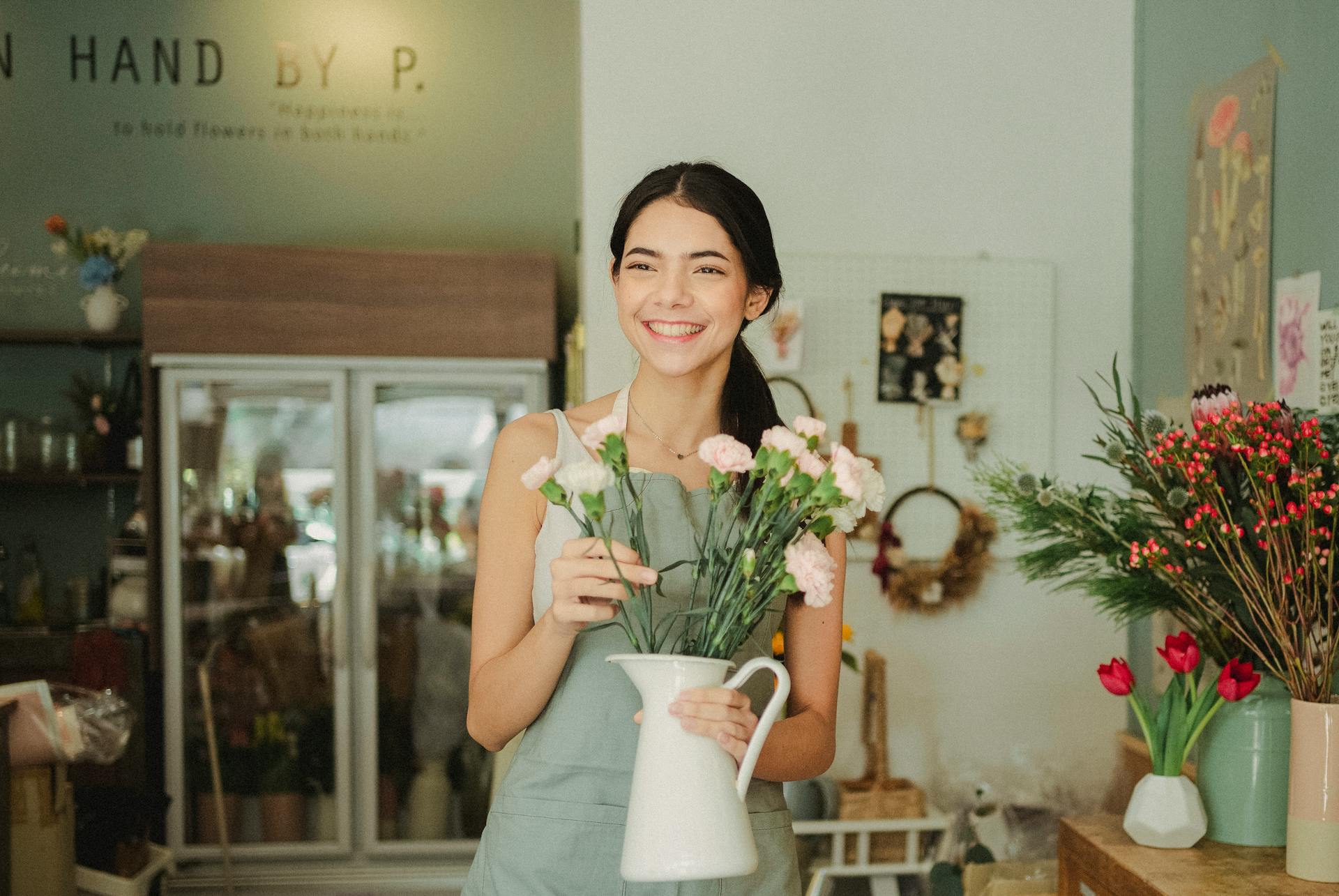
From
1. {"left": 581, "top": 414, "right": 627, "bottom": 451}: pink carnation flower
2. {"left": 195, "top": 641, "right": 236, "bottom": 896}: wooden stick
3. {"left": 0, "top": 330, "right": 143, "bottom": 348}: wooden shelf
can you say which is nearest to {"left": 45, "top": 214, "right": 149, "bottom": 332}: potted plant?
{"left": 0, "top": 330, "right": 143, "bottom": 348}: wooden shelf

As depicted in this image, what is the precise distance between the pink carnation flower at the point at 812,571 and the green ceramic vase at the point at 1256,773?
976 mm

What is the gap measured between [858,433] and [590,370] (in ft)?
2.38

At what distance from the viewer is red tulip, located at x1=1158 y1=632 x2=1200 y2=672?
1.58 m

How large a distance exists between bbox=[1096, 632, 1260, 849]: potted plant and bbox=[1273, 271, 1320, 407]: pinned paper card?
2.29 ft

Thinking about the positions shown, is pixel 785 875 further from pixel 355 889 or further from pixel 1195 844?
pixel 355 889

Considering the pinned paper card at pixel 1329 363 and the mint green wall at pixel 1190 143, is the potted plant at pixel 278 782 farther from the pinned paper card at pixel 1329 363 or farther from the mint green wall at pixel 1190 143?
the pinned paper card at pixel 1329 363

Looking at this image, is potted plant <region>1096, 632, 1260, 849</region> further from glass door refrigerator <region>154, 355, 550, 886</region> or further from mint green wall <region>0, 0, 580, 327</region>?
mint green wall <region>0, 0, 580, 327</region>

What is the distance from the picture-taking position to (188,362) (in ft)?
11.4

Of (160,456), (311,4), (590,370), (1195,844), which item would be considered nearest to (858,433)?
(590,370)

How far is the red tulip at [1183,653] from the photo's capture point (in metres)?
1.58

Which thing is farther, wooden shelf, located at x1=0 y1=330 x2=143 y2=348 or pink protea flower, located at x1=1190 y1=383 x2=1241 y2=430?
wooden shelf, located at x1=0 y1=330 x2=143 y2=348

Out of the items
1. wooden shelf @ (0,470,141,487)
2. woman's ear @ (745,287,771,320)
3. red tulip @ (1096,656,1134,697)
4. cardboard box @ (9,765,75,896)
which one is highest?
woman's ear @ (745,287,771,320)

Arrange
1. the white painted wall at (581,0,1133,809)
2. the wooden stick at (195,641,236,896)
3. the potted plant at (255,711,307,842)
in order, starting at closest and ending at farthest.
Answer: the white painted wall at (581,0,1133,809), the wooden stick at (195,641,236,896), the potted plant at (255,711,307,842)

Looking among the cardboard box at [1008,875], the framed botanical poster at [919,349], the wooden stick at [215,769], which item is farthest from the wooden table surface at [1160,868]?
the wooden stick at [215,769]
